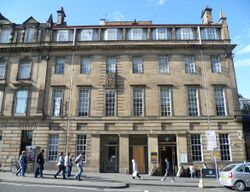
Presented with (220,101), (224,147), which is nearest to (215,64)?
(220,101)

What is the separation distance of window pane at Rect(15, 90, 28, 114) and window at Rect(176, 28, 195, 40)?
18739 mm

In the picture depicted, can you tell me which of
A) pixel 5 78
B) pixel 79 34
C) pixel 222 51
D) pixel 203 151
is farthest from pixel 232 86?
pixel 5 78

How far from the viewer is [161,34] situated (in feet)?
88.8

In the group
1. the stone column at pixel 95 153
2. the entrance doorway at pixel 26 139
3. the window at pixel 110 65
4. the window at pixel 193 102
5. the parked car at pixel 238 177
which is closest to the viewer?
the parked car at pixel 238 177

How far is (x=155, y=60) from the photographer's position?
85.1ft

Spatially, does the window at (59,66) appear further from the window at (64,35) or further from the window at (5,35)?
the window at (5,35)

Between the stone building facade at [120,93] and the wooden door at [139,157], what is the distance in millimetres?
99

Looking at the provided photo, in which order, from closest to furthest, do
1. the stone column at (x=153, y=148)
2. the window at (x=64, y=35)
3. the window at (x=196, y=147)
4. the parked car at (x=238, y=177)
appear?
the parked car at (x=238, y=177), the stone column at (x=153, y=148), the window at (x=196, y=147), the window at (x=64, y=35)

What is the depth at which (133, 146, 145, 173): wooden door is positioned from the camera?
2345cm

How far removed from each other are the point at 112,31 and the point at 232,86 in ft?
49.4

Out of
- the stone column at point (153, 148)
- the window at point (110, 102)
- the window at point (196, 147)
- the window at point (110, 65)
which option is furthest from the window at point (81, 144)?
the window at point (196, 147)

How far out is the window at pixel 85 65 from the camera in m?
25.9

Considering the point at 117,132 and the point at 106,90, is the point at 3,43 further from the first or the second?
the point at 117,132

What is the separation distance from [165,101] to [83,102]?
352 inches
